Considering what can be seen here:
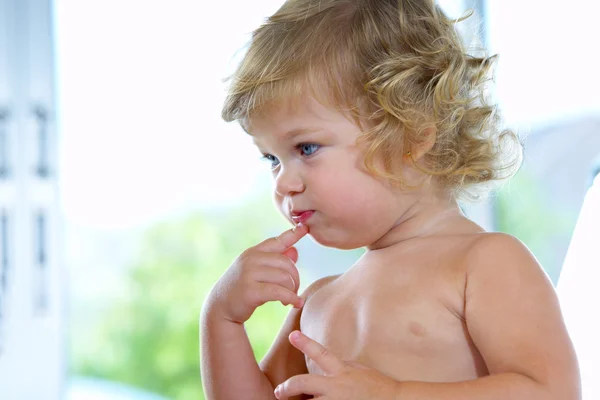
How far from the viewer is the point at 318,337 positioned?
3.28 feet

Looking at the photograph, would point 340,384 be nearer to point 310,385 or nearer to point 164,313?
point 310,385

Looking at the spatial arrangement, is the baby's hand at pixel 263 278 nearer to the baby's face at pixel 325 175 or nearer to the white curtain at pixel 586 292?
the baby's face at pixel 325 175

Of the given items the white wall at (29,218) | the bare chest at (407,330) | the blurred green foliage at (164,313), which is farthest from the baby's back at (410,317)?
the blurred green foliage at (164,313)

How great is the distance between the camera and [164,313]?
2795 mm

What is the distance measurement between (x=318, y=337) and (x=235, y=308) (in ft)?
0.40

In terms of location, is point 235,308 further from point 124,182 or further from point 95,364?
point 95,364

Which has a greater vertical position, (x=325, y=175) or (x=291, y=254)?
(x=325, y=175)

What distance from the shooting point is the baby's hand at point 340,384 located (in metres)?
0.79

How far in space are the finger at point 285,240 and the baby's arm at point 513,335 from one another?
0.24m

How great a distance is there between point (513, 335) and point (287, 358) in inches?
16.5

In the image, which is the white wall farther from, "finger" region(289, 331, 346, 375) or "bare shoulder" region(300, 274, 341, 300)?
"finger" region(289, 331, 346, 375)

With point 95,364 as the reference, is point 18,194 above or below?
above

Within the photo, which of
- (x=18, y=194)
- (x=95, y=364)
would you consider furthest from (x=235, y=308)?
(x=95, y=364)

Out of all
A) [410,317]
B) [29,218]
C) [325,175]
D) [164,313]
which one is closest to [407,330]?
[410,317]
